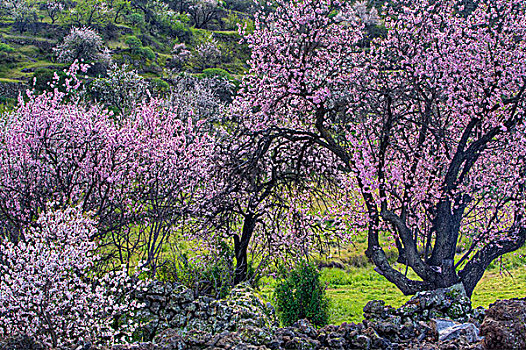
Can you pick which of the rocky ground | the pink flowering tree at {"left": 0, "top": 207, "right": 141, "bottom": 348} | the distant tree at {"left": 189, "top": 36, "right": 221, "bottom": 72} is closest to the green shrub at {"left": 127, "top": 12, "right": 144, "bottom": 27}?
the distant tree at {"left": 189, "top": 36, "right": 221, "bottom": 72}

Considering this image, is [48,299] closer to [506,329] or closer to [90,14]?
[506,329]

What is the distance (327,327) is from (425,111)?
552 cm

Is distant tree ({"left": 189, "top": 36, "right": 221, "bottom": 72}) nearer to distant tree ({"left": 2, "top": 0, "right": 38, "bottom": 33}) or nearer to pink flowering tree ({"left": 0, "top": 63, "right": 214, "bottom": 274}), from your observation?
distant tree ({"left": 2, "top": 0, "right": 38, "bottom": 33})

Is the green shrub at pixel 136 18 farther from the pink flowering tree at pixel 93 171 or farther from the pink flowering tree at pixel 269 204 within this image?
the pink flowering tree at pixel 269 204

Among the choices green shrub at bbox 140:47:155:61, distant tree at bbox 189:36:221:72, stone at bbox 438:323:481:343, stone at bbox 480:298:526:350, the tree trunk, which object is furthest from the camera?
distant tree at bbox 189:36:221:72

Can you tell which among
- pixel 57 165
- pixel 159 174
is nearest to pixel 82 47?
pixel 159 174

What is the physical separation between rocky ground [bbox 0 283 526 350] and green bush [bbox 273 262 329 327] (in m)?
0.70

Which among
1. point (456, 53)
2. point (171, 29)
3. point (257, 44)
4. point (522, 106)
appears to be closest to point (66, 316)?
point (257, 44)

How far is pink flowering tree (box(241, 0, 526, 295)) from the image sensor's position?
891 centimetres

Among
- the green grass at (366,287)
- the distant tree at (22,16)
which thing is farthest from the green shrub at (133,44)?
the green grass at (366,287)

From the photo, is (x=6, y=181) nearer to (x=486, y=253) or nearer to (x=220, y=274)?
(x=220, y=274)

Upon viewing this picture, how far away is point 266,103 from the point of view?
10.9m

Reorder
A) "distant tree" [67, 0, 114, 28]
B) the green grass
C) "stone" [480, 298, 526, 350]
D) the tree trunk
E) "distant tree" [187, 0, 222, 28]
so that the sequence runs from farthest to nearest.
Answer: "distant tree" [187, 0, 222, 28] < "distant tree" [67, 0, 114, 28] < the green grass < the tree trunk < "stone" [480, 298, 526, 350]

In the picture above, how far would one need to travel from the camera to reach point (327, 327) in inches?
262
